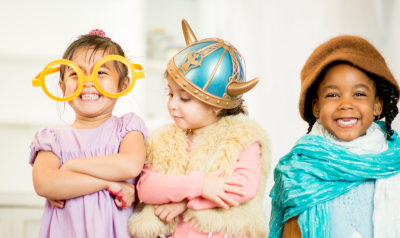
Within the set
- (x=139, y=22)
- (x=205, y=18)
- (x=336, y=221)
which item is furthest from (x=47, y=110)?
(x=336, y=221)

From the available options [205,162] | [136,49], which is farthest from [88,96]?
[136,49]

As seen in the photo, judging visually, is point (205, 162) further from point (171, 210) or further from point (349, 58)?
point (349, 58)

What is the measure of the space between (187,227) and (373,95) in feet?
2.50

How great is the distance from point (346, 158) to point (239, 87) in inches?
16.6

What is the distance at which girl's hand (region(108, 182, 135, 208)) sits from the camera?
1104 millimetres

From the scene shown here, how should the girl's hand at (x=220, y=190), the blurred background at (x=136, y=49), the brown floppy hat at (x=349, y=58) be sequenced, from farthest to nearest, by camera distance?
A: the blurred background at (x=136, y=49) → the brown floppy hat at (x=349, y=58) → the girl's hand at (x=220, y=190)

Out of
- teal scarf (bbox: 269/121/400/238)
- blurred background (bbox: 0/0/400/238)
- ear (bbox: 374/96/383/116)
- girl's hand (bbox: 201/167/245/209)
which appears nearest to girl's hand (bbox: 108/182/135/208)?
girl's hand (bbox: 201/167/245/209)

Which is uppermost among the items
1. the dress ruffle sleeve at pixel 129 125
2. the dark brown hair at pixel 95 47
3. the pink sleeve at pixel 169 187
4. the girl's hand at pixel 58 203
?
the dark brown hair at pixel 95 47

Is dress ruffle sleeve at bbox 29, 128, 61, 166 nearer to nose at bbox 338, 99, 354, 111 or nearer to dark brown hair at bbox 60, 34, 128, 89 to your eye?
dark brown hair at bbox 60, 34, 128, 89

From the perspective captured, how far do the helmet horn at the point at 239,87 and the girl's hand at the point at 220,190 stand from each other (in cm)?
27

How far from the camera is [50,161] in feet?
3.62

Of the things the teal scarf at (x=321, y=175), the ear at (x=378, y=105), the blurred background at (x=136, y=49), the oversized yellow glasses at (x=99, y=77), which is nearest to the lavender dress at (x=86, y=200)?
the oversized yellow glasses at (x=99, y=77)

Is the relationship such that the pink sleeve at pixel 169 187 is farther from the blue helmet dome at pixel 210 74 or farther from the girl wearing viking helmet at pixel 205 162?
the blue helmet dome at pixel 210 74

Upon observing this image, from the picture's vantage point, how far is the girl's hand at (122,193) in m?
1.10
